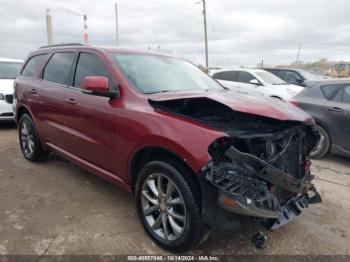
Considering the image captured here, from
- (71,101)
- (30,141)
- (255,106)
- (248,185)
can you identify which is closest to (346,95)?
(255,106)

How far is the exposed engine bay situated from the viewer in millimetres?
2404

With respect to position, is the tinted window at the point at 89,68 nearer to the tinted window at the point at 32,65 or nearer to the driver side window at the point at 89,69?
the driver side window at the point at 89,69

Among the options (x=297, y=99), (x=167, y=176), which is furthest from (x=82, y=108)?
(x=297, y=99)

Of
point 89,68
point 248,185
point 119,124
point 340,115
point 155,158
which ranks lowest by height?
point 248,185

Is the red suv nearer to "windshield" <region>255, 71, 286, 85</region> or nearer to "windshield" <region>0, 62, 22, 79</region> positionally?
"windshield" <region>0, 62, 22, 79</region>

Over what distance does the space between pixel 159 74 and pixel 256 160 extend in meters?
1.68

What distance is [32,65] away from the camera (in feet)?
17.1

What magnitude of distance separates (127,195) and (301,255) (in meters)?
2.08

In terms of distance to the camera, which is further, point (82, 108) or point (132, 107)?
point (82, 108)

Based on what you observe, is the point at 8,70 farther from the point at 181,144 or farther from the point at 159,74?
the point at 181,144

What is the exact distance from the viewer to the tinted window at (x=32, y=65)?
16.4 feet

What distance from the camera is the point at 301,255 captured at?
2898 millimetres

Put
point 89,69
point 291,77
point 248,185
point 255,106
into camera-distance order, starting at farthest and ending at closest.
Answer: point 291,77 → point 89,69 → point 255,106 → point 248,185

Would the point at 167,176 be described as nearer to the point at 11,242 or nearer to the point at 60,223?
the point at 60,223
